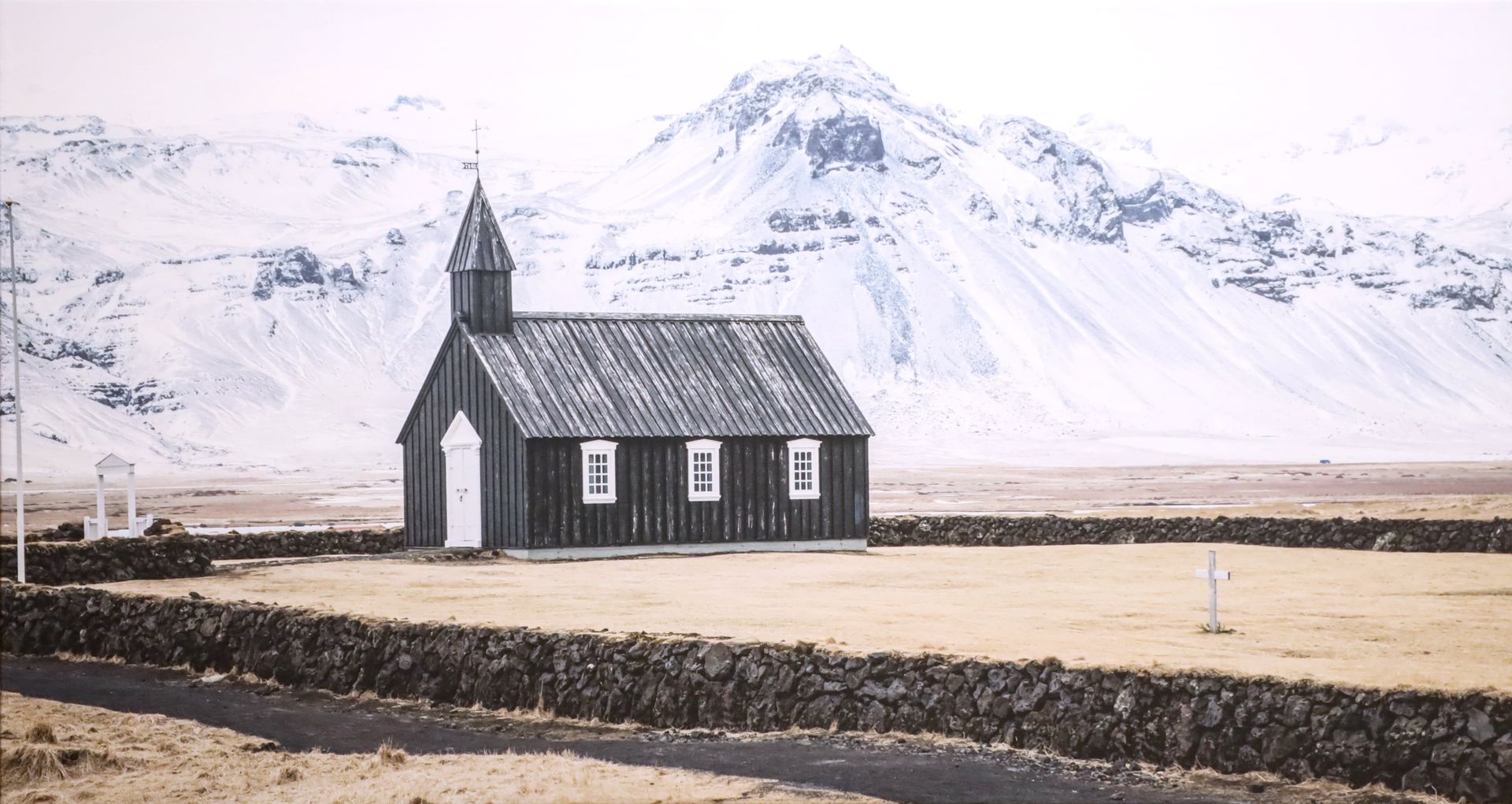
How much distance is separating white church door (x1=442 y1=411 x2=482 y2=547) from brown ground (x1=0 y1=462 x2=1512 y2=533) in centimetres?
2486

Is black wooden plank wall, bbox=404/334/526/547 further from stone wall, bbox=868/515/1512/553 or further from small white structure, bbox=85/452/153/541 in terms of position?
stone wall, bbox=868/515/1512/553

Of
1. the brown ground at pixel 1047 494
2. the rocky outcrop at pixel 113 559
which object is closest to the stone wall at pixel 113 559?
the rocky outcrop at pixel 113 559

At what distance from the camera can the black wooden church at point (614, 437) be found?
43656 millimetres

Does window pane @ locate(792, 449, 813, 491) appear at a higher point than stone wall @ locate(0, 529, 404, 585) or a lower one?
higher

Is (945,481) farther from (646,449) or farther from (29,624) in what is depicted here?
(29,624)

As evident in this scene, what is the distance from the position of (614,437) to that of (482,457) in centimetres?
323

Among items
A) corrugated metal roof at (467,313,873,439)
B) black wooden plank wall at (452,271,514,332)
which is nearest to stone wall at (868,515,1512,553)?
corrugated metal roof at (467,313,873,439)

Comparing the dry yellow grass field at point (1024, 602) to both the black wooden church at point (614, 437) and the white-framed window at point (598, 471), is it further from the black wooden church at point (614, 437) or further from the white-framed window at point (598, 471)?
the white-framed window at point (598, 471)

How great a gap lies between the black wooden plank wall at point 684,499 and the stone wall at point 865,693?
1566cm

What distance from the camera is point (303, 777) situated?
61.7 feet

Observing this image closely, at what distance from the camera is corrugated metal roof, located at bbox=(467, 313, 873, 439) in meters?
44.4

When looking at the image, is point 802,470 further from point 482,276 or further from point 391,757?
point 391,757

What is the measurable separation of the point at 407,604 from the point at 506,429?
1370 cm

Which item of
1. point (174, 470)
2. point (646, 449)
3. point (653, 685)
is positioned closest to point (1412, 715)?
point (653, 685)
